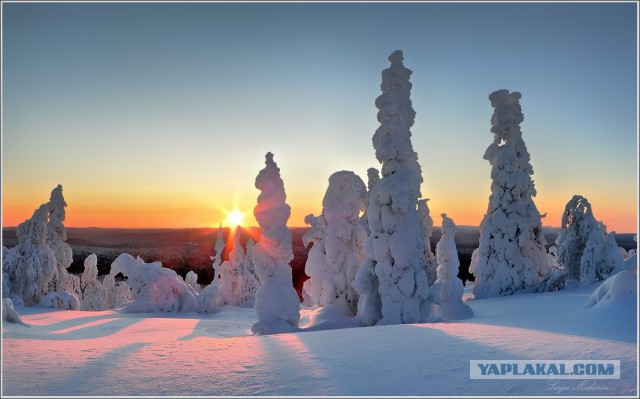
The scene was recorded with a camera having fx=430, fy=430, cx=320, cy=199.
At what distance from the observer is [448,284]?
15211 millimetres

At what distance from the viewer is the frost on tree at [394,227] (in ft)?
43.3

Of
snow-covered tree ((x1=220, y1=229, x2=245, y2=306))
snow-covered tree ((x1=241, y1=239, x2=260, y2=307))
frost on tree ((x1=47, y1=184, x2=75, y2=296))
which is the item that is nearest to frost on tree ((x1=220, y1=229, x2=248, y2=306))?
snow-covered tree ((x1=220, y1=229, x2=245, y2=306))

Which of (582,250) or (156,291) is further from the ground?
(582,250)

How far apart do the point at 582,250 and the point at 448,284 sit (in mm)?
9376

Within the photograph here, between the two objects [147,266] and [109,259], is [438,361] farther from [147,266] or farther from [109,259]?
[109,259]

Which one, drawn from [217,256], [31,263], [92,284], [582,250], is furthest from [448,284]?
[92,284]

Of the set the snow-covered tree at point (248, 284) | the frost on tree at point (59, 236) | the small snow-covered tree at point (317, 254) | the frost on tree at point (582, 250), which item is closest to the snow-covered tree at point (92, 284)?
the frost on tree at point (59, 236)

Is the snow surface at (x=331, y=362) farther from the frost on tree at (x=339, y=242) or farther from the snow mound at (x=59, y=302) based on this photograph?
the snow mound at (x=59, y=302)

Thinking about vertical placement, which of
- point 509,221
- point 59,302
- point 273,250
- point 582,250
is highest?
point 509,221

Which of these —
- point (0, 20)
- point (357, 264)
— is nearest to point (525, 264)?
point (357, 264)

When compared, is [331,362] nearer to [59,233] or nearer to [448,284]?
[448,284]

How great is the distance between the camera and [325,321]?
13945mm

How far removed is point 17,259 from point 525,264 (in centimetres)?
2659

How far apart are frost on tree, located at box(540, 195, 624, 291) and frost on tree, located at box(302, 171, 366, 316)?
1050 cm
